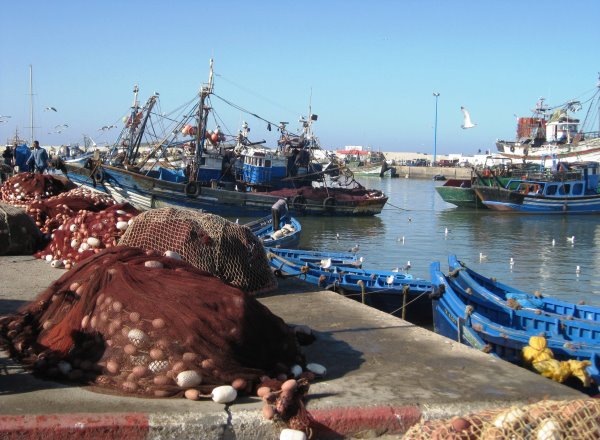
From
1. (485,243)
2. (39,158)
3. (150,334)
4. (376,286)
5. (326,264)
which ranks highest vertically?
(39,158)

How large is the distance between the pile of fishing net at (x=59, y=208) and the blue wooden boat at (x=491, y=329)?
15.5 ft

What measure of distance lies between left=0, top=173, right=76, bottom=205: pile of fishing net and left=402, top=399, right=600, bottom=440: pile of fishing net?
9111 millimetres

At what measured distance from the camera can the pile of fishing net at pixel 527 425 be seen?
295cm

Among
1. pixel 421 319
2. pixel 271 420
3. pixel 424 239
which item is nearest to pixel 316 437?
pixel 271 420

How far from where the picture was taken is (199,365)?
3686mm

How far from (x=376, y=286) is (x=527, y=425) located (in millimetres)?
7550

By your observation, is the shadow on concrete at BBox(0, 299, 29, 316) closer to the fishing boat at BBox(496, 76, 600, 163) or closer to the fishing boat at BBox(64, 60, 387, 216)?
the fishing boat at BBox(64, 60, 387, 216)

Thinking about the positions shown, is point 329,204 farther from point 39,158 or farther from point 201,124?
point 39,158

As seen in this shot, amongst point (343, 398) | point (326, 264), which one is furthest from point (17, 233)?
point (343, 398)

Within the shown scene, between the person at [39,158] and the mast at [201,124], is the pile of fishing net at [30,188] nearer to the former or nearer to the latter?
the person at [39,158]

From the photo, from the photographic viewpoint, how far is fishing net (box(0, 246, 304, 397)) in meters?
3.69

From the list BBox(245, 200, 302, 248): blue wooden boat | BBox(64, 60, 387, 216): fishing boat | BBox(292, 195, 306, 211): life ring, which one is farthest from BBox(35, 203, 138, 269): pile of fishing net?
BBox(292, 195, 306, 211): life ring

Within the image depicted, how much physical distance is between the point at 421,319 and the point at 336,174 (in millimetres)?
24566

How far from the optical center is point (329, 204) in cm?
3241
